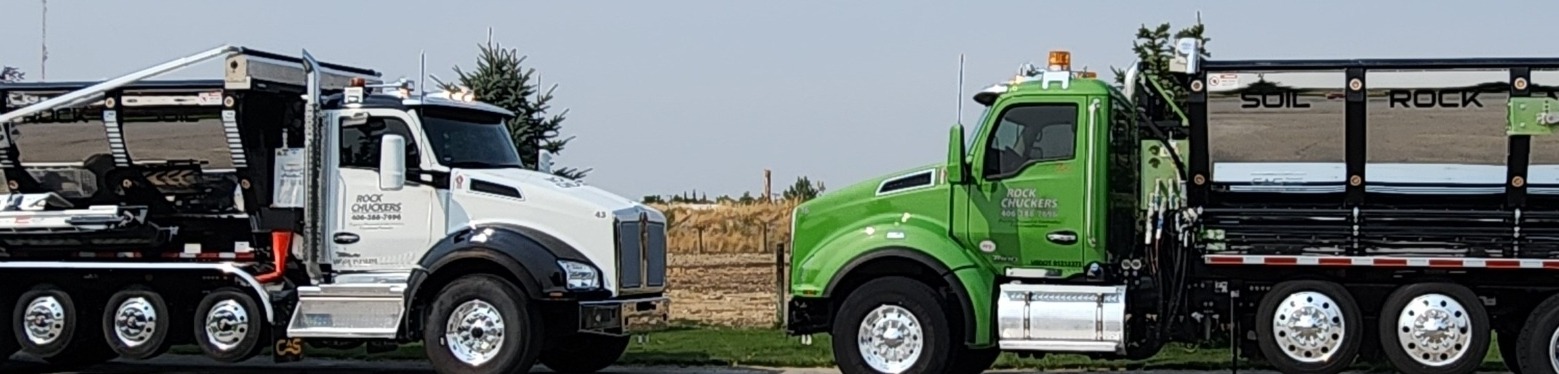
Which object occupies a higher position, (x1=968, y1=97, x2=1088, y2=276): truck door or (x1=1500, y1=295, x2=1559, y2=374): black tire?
(x1=968, y1=97, x2=1088, y2=276): truck door

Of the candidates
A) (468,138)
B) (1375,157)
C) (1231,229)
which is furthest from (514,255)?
(1375,157)

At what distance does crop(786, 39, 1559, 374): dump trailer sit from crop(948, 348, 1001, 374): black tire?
0.62 ft

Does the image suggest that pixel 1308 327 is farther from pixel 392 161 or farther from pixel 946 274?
pixel 392 161

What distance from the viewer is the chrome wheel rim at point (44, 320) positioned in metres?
15.9

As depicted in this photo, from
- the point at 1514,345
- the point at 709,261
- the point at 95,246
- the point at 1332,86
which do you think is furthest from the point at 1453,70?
the point at 709,261

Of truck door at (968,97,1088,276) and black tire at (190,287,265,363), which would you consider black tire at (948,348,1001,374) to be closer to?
truck door at (968,97,1088,276)

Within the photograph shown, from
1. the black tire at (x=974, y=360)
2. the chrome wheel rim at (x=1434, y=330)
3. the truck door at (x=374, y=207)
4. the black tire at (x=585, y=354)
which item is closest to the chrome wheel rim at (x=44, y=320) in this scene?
the truck door at (x=374, y=207)

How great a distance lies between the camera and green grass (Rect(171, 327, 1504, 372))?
55.9ft

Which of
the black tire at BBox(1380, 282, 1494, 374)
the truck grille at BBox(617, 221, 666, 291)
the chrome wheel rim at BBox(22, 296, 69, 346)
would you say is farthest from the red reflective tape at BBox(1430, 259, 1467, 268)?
the chrome wheel rim at BBox(22, 296, 69, 346)

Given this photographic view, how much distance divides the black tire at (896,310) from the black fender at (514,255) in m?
2.10

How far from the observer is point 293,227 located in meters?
15.6

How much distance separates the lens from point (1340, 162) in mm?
14016

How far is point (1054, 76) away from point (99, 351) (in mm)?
9436

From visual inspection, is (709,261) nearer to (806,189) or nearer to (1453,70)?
(806,189)
